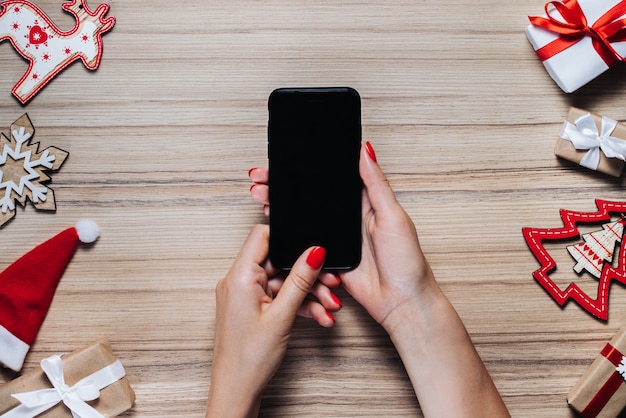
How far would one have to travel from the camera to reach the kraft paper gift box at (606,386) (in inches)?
31.2

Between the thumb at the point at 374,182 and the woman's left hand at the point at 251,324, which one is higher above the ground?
the thumb at the point at 374,182

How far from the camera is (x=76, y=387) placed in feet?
2.57

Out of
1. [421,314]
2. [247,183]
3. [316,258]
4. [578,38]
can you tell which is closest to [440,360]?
[421,314]

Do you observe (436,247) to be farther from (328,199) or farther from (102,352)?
(102,352)

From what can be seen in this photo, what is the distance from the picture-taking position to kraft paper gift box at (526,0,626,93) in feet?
2.61

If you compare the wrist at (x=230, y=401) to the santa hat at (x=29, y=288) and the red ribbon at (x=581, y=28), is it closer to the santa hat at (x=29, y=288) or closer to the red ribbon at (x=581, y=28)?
the santa hat at (x=29, y=288)

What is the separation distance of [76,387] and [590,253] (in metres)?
0.81

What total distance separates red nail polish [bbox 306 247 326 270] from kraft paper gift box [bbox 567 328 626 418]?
0.45m

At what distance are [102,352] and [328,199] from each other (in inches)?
16.0

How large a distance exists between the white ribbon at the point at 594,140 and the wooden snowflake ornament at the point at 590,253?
74 millimetres

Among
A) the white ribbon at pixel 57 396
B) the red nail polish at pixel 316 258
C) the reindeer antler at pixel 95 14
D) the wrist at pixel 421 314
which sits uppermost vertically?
the reindeer antler at pixel 95 14

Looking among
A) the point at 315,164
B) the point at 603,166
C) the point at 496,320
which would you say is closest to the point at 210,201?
the point at 315,164

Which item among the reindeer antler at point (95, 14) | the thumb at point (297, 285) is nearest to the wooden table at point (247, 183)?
the reindeer antler at point (95, 14)

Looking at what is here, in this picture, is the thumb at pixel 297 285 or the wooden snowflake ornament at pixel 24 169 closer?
the thumb at pixel 297 285
